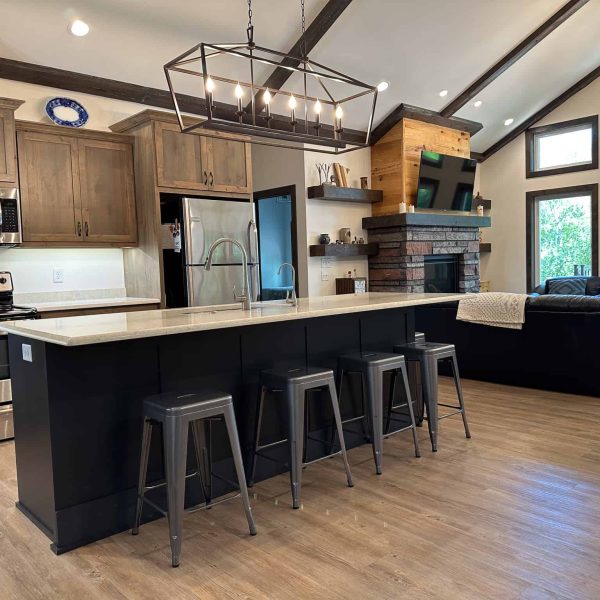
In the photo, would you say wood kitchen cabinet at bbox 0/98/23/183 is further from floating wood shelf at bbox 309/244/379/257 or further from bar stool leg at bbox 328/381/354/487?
floating wood shelf at bbox 309/244/379/257

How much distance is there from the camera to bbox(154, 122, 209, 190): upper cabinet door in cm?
484

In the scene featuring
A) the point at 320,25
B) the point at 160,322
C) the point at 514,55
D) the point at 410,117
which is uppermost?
the point at 514,55

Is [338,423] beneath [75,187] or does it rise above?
beneath

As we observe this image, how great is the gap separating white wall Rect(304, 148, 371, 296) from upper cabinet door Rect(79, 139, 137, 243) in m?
2.34

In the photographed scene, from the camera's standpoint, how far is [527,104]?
8383mm

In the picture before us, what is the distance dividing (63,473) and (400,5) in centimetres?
499

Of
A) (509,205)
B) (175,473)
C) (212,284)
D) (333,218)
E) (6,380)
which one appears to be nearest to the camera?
(175,473)

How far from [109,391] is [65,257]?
277 cm

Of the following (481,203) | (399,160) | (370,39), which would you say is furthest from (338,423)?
(481,203)

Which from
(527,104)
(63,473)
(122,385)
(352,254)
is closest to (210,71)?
(352,254)

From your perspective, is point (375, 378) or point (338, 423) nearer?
point (338, 423)

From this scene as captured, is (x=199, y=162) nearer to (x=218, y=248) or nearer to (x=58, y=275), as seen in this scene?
(x=218, y=248)

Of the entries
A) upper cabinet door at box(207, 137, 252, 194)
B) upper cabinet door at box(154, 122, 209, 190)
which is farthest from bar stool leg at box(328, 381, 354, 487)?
upper cabinet door at box(207, 137, 252, 194)

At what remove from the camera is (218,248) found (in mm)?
5137
